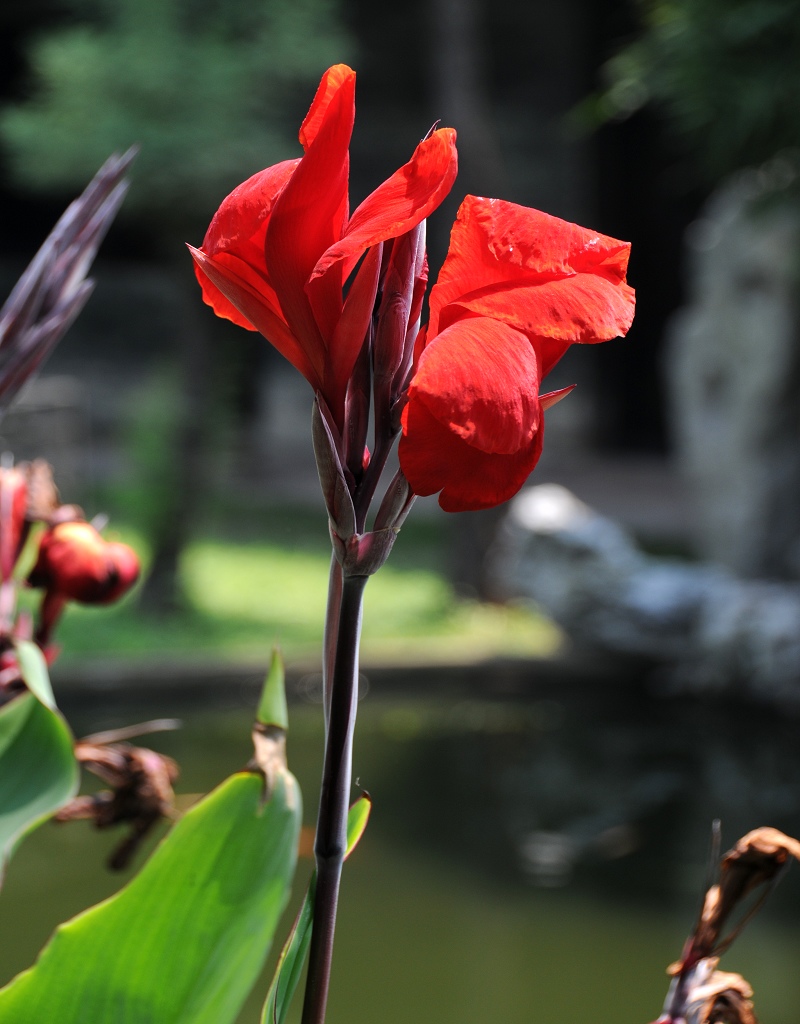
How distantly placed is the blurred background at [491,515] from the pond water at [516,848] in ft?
0.04

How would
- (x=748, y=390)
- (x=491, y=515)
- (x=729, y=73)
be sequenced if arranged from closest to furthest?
1. (x=729, y=73)
2. (x=748, y=390)
3. (x=491, y=515)

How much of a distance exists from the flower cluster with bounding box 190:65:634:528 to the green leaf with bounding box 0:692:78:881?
0.86ft

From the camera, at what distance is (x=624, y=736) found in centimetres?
387

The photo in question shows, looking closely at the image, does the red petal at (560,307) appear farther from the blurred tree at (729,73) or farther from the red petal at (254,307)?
the blurred tree at (729,73)

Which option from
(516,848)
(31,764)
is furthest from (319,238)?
(516,848)

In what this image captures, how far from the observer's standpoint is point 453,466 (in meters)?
0.34

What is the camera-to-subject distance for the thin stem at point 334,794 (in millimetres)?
351

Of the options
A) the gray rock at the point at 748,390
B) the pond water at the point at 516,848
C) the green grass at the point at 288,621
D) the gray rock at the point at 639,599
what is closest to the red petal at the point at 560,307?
the pond water at the point at 516,848

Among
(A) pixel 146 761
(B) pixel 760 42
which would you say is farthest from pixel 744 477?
(A) pixel 146 761

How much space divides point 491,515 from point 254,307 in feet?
16.2

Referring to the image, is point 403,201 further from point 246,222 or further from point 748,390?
point 748,390

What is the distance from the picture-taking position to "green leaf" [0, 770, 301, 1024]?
18.2 inches

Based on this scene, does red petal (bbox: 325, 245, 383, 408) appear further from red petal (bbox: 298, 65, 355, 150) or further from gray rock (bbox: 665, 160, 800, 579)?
gray rock (bbox: 665, 160, 800, 579)

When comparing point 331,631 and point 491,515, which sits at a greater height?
point 331,631
